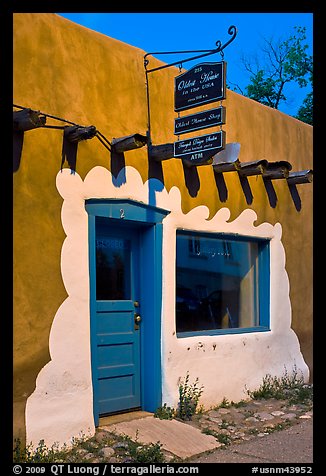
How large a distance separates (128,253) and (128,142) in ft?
4.35

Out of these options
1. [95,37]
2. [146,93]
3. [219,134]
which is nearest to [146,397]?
[219,134]

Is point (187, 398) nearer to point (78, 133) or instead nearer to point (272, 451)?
point (272, 451)

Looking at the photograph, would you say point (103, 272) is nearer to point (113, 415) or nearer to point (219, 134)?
point (113, 415)

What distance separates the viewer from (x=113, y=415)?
20.5 feet

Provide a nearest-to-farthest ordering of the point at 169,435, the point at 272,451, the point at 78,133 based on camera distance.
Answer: the point at 78,133 < the point at 272,451 < the point at 169,435

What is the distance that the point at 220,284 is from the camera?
812 centimetres

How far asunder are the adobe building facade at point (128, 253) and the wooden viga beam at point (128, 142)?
11 centimetres

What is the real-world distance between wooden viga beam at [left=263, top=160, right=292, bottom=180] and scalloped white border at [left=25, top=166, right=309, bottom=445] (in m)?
0.66

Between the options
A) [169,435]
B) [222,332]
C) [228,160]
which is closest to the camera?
[169,435]

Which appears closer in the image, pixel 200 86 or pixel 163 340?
pixel 200 86

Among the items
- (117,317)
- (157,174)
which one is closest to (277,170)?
(157,174)

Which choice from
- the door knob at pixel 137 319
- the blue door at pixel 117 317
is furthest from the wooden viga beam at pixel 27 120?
the door knob at pixel 137 319
